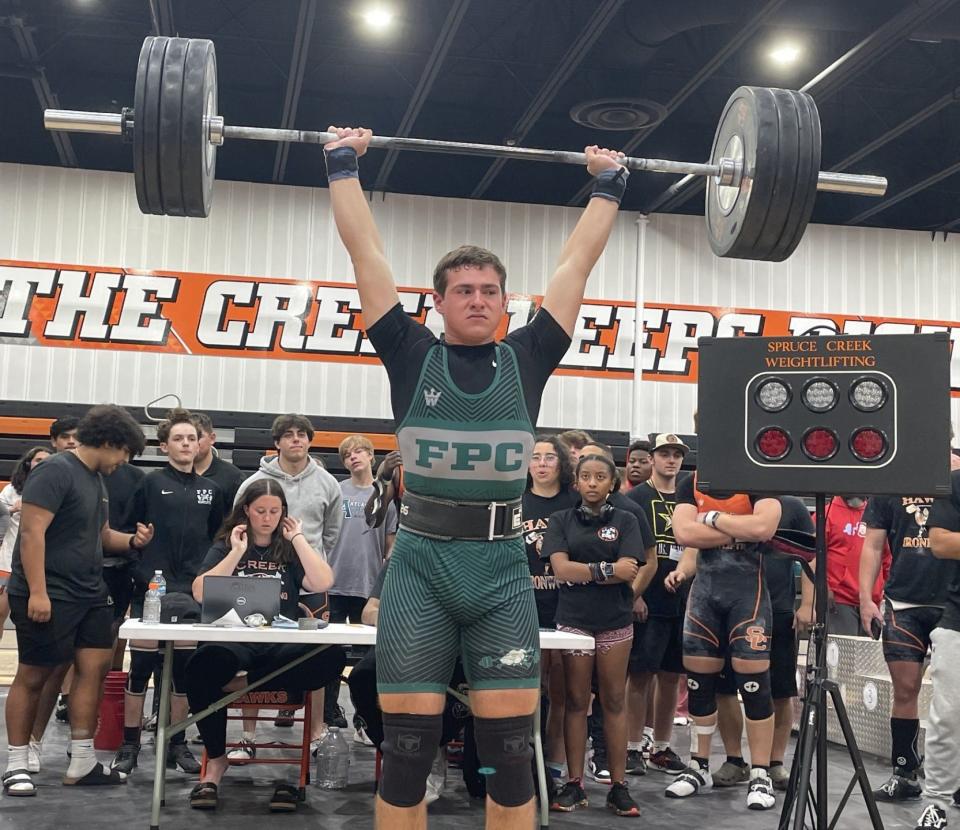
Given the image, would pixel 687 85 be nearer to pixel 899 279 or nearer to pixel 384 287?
pixel 899 279

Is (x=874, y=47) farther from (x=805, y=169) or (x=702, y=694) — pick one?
(x=702, y=694)

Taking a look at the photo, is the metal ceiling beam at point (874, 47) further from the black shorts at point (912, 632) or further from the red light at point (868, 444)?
the red light at point (868, 444)

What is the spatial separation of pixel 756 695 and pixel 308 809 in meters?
1.78

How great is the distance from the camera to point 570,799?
4.08 meters

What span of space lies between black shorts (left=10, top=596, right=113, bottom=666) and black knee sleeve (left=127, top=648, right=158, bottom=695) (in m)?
0.41

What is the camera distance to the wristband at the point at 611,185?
2.68 metres

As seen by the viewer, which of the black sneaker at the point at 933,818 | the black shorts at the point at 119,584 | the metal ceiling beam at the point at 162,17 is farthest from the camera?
the metal ceiling beam at the point at 162,17

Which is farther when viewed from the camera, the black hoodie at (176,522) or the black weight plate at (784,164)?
the black hoodie at (176,522)

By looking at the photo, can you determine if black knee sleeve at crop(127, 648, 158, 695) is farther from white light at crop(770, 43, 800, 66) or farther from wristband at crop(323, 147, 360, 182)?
white light at crop(770, 43, 800, 66)

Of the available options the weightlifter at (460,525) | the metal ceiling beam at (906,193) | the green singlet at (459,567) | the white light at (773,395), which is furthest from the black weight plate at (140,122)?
the metal ceiling beam at (906,193)

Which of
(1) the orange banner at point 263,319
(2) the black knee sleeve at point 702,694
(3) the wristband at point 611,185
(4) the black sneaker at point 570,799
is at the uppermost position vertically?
(1) the orange banner at point 263,319

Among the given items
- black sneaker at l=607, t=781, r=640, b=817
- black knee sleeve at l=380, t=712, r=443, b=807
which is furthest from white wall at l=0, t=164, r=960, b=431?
black knee sleeve at l=380, t=712, r=443, b=807

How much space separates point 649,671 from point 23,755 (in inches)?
103

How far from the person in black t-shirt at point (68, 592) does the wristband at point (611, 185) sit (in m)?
2.26
